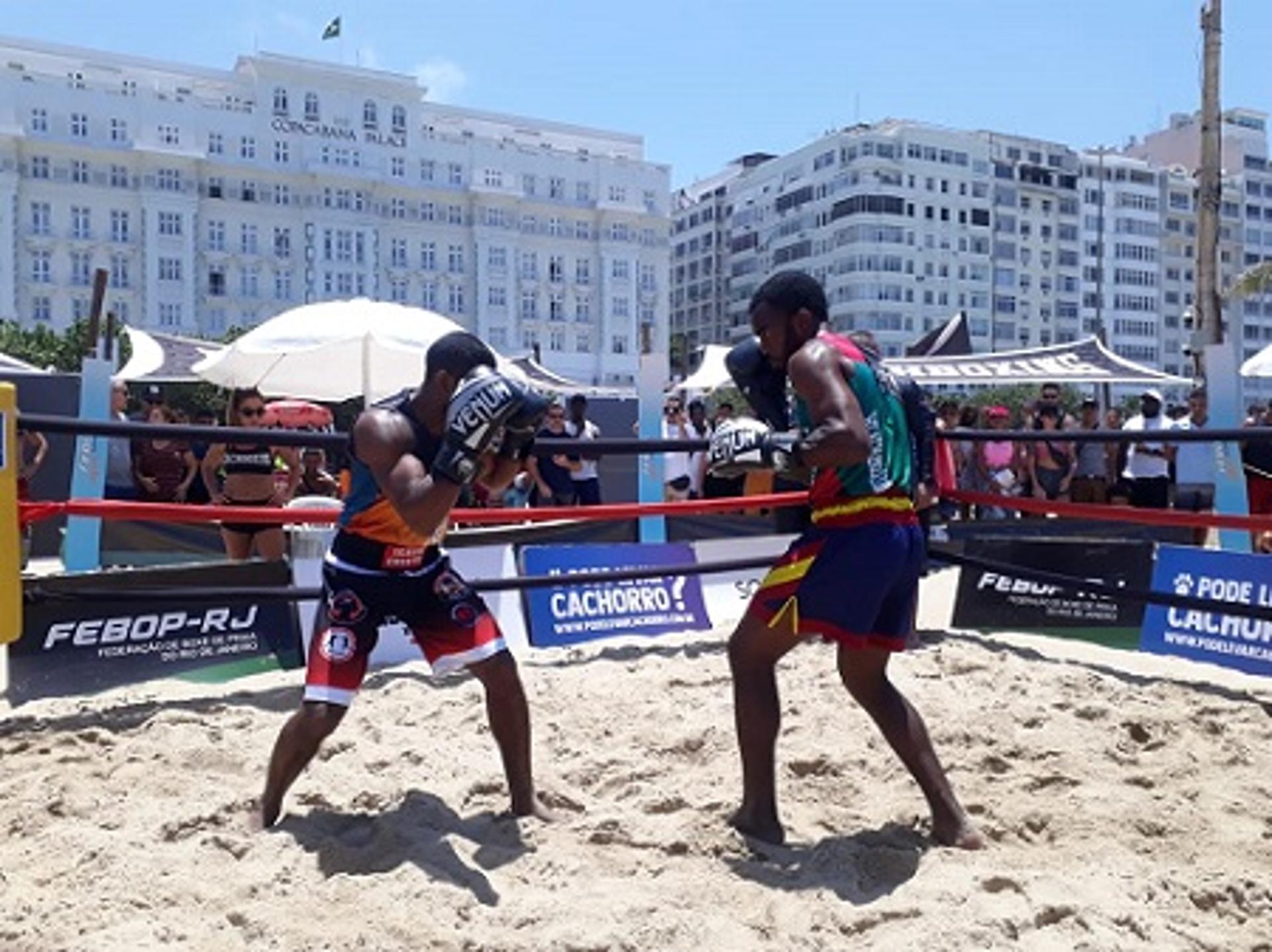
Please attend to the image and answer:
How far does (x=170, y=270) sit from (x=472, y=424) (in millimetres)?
73105

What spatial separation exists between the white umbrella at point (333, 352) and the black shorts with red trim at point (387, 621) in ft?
21.3

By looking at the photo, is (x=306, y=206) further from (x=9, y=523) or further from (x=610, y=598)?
(x=9, y=523)

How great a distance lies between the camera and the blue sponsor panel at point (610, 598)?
6.49 meters

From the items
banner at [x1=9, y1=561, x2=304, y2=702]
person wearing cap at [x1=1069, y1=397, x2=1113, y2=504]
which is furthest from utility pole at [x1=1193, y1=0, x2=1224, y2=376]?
banner at [x1=9, y1=561, x2=304, y2=702]

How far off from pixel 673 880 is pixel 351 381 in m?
9.00

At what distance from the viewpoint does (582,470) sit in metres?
11.1

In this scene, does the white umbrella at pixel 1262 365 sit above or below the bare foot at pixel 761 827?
above

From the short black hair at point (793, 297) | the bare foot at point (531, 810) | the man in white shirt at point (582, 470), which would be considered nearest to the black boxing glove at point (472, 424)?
the short black hair at point (793, 297)

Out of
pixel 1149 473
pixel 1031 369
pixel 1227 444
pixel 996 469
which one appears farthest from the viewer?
pixel 1031 369

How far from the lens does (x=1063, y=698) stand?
16.9 ft

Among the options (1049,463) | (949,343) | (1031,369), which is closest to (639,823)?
(1049,463)

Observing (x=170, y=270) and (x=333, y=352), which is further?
(x=170, y=270)

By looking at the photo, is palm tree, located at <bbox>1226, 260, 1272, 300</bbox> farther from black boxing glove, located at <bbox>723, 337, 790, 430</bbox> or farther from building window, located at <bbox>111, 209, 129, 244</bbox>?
building window, located at <bbox>111, 209, 129, 244</bbox>

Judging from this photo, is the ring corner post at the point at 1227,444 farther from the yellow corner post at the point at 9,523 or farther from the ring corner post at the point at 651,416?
the yellow corner post at the point at 9,523
